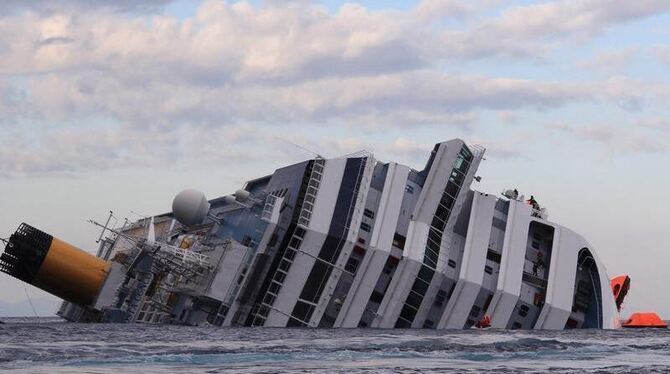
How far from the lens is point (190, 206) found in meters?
56.6

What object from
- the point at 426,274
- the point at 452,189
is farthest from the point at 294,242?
the point at 452,189

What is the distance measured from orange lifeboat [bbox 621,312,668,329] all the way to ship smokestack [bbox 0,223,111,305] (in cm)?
3157

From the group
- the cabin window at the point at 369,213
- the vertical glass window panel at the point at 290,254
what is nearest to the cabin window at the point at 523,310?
the cabin window at the point at 369,213

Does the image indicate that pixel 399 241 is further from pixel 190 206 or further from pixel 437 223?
pixel 190 206

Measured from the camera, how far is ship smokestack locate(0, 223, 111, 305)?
5603 centimetres

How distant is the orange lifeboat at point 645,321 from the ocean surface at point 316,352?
1901cm

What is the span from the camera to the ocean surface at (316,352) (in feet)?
103

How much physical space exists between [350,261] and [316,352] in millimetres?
17524

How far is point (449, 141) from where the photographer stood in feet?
188

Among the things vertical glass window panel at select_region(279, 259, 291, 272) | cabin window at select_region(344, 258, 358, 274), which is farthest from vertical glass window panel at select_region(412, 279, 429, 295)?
vertical glass window panel at select_region(279, 259, 291, 272)

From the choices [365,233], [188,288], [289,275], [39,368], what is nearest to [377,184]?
[365,233]

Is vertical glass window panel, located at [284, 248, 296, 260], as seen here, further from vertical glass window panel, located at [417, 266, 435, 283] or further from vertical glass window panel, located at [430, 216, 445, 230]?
vertical glass window panel, located at [430, 216, 445, 230]

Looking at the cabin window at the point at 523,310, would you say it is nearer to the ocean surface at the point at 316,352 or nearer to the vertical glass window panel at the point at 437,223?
the vertical glass window panel at the point at 437,223

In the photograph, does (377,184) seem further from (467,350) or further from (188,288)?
(467,350)
